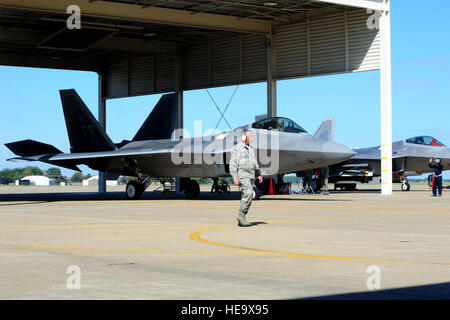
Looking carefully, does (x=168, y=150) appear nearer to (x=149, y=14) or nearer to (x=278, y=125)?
(x=278, y=125)

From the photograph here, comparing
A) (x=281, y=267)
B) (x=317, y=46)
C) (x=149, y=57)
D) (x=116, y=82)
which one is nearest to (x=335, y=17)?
(x=317, y=46)

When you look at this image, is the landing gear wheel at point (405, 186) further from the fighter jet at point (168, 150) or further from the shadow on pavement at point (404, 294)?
the shadow on pavement at point (404, 294)

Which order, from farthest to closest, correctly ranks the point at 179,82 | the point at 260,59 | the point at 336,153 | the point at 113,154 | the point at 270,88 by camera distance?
the point at 179,82 < the point at 260,59 < the point at 270,88 < the point at 113,154 < the point at 336,153

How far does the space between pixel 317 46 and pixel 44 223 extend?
2183 cm

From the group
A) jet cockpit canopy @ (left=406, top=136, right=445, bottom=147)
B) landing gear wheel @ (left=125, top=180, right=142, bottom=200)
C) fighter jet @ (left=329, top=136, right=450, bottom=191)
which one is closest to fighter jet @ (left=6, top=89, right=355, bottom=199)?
landing gear wheel @ (left=125, top=180, right=142, bottom=200)

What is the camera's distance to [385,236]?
942 centimetres

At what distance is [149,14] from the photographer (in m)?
29.4

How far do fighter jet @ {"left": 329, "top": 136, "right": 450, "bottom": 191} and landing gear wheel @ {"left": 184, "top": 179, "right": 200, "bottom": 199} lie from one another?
46.7ft

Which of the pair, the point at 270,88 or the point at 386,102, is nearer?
the point at 386,102

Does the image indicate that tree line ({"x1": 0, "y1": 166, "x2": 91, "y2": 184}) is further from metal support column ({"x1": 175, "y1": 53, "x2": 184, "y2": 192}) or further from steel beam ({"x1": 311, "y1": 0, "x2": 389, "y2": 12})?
steel beam ({"x1": 311, "y1": 0, "x2": 389, "y2": 12})

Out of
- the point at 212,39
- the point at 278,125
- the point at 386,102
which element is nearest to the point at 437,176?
the point at 386,102

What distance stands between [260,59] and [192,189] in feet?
36.1

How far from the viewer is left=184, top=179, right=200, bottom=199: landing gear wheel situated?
25953 mm

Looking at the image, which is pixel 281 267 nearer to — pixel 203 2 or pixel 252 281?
pixel 252 281
